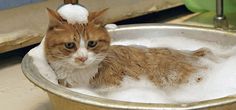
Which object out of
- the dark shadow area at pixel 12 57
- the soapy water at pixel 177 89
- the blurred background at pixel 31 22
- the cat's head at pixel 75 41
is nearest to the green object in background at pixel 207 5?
the blurred background at pixel 31 22

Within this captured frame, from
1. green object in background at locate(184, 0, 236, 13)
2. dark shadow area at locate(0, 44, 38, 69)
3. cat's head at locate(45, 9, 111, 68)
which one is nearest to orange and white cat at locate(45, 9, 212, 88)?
cat's head at locate(45, 9, 111, 68)

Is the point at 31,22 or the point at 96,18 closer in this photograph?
the point at 96,18

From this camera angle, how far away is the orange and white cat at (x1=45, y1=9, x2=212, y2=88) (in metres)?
0.75

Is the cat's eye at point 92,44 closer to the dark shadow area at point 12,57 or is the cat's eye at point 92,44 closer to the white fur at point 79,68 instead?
the white fur at point 79,68

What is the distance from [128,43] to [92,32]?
0.29 metres

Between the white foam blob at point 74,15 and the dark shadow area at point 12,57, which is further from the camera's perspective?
the dark shadow area at point 12,57

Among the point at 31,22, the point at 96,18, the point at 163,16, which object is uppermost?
the point at 96,18

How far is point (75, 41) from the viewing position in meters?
0.75

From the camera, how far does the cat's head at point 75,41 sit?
0.75 m

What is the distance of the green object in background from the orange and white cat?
1.20 feet

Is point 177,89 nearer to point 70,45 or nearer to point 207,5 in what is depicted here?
point 70,45

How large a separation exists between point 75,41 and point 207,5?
26.3 inches

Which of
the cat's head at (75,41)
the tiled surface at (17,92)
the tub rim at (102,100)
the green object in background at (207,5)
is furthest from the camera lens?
the green object in background at (207,5)

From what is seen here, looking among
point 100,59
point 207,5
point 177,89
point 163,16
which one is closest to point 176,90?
point 177,89
